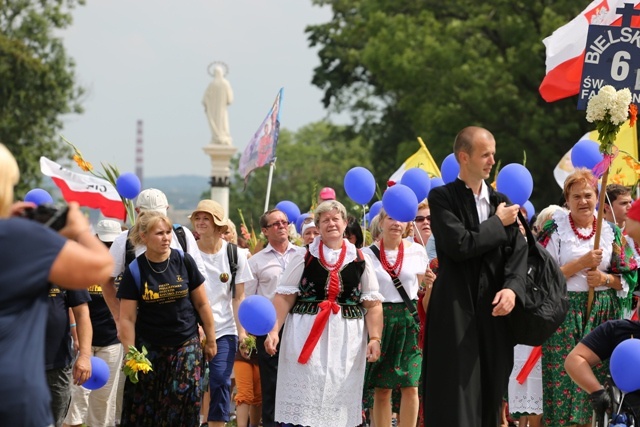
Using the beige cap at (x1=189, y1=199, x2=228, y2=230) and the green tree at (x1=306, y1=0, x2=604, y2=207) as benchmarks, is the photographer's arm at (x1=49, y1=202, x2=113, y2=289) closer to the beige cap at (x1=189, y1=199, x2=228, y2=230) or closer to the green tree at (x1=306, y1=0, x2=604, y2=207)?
the beige cap at (x1=189, y1=199, x2=228, y2=230)

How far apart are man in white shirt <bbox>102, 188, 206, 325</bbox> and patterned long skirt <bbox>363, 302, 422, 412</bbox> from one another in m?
1.60

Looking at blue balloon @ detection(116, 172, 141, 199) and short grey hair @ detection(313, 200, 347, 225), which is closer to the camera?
short grey hair @ detection(313, 200, 347, 225)

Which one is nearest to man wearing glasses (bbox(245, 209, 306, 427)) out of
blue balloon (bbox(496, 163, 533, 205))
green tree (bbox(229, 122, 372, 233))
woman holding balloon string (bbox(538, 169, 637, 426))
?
blue balloon (bbox(496, 163, 533, 205))

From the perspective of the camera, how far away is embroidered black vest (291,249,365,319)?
9.13 m

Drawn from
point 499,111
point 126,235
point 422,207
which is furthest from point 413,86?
point 126,235

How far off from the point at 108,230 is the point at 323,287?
2.46m

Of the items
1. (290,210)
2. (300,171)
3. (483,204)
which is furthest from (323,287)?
(300,171)

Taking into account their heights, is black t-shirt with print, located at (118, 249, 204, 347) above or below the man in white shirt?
below

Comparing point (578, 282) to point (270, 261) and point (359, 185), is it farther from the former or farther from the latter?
point (359, 185)

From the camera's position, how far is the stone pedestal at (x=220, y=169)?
129 ft

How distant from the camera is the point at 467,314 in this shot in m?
7.20

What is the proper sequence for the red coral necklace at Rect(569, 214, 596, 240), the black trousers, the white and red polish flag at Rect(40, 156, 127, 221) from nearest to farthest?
1. the red coral necklace at Rect(569, 214, 596, 240)
2. the black trousers
3. the white and red polish flag at Rect(40, 156, 127, 221)

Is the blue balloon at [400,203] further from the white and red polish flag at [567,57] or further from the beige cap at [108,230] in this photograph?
the white and red polish flag at [567,57]

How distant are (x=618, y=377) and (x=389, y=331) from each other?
12.4 feet
